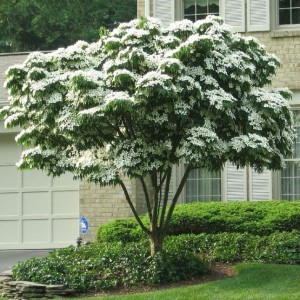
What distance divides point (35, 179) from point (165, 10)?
13.4 feet

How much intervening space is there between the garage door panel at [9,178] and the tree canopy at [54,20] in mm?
11343

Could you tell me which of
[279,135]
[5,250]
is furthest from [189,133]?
[5,250]

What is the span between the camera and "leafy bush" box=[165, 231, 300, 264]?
43.5 feet

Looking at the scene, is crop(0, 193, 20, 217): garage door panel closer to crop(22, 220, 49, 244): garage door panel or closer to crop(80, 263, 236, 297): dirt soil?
crop(22, 220, 49, 244): garage door panel

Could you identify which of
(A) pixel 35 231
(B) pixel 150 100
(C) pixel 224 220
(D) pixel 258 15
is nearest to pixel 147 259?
Result: (B) pixel 150 100

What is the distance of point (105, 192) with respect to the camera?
16828 mm

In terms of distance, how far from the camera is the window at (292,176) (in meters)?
16.5

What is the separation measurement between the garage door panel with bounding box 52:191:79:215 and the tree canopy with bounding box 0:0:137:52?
11.8 meters

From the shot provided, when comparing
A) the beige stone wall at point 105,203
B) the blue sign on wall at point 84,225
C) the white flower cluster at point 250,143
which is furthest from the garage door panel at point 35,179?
the white flower cluster at point 250,143

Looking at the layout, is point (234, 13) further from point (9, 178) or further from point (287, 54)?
point (9, 178)

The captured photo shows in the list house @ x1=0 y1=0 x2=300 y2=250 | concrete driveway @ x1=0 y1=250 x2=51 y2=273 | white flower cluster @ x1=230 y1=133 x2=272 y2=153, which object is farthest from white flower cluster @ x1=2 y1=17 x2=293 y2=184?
house @ x1=0 y1=0 x2=300 y2=250

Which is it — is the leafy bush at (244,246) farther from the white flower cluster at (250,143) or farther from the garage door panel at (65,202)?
the garage door panel at (65,202)

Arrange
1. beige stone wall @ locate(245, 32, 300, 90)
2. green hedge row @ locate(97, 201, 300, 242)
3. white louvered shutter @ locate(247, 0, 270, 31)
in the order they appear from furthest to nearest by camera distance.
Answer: white louvered shutter @ locate(247, 0, 270, 31), beige stone wall @ locate(245, 32, 300, 90), green hedge row @ locate(97, 201, 300, 242)

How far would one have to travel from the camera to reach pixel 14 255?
17.1m
